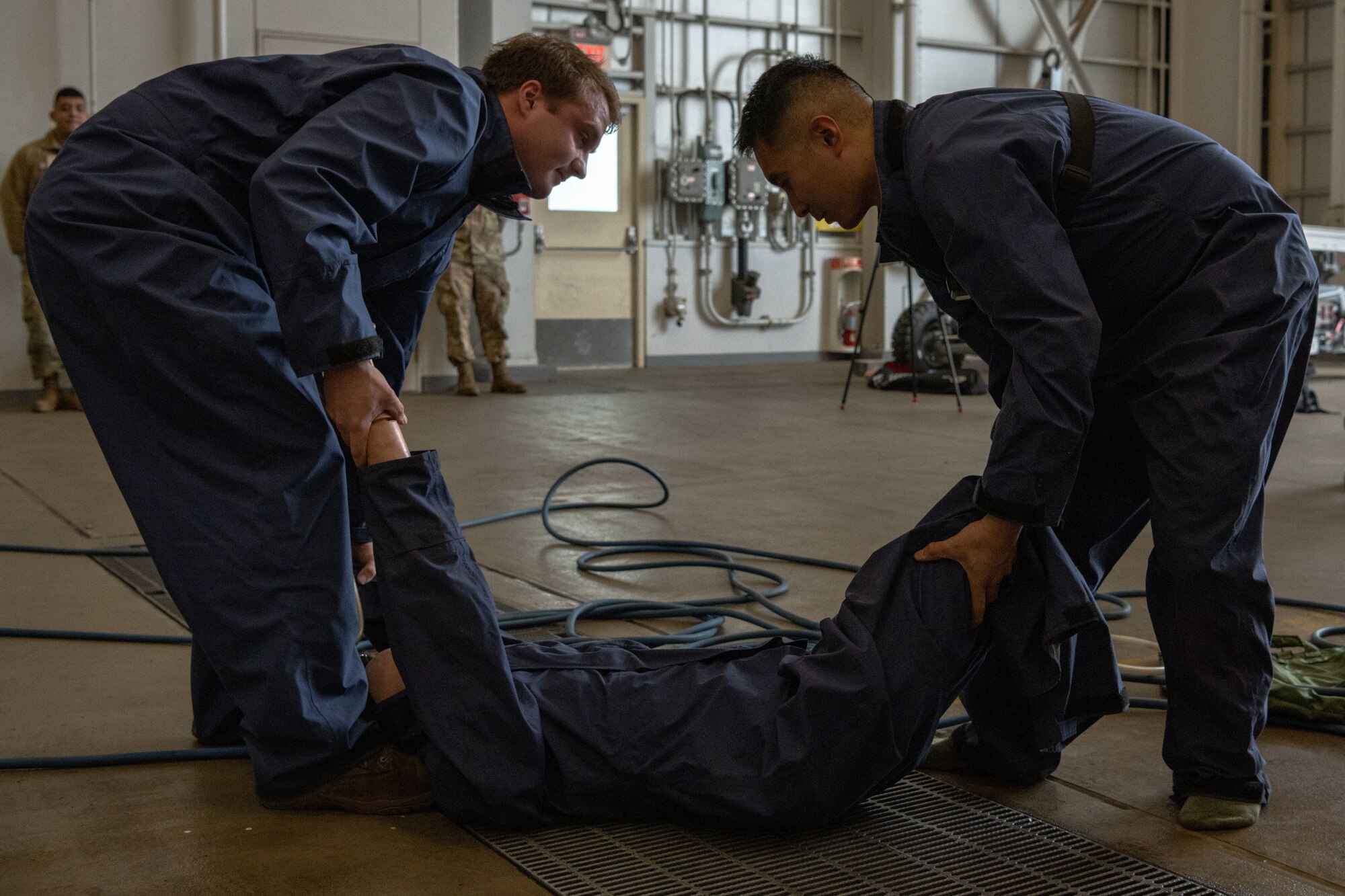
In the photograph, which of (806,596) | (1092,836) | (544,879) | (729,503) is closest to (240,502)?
(544,879)

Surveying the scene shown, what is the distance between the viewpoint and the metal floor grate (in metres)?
1.68

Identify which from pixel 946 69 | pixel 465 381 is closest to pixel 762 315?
pixel 946 69

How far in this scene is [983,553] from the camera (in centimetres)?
184

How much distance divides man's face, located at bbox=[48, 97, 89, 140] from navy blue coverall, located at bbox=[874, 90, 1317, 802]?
22.3 feet

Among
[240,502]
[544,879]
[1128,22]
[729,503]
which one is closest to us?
[544,879]

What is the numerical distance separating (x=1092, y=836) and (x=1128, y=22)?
1508cm

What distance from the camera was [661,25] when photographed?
41.8 ft

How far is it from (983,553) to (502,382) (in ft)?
26.7

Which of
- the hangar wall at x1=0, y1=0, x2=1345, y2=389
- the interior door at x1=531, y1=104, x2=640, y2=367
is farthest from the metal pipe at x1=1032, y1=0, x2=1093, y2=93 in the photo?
the interior door at x1=531, y1=104, x2=640, y2=367

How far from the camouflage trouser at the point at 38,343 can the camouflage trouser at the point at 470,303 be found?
102 inches

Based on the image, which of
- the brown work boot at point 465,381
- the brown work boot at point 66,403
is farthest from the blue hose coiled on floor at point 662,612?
the brown work boot at point 465,381

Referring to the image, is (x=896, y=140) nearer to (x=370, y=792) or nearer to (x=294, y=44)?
(x=370, y=792)

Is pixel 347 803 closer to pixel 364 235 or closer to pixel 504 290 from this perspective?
pixel 364 235

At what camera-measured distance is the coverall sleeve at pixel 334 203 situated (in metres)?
1.73
